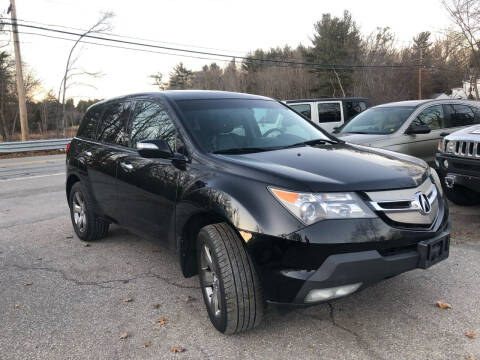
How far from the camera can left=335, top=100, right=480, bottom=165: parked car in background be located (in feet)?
23.0

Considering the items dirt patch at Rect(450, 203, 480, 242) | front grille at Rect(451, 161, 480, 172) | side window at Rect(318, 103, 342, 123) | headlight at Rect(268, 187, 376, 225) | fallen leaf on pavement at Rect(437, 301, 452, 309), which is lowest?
fallen leaf on pavement at Rect(437, 301, 452, 309)

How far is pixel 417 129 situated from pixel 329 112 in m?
7.15

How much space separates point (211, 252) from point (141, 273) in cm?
157

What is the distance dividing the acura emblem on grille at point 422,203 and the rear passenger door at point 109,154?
2.69 meters

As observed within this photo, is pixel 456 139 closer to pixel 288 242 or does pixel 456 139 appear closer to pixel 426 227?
pixel 426 227

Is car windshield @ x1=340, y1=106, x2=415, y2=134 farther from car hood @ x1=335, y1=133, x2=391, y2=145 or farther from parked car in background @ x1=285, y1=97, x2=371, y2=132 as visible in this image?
parked car in background @ x1=285, y1=97, x2=371, y2=132

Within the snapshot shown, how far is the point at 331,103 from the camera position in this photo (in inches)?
551

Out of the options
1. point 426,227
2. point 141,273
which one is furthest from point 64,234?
point 426,227

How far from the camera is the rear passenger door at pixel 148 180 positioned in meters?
3.38

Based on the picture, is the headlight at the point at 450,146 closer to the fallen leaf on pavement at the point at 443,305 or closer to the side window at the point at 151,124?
the fallen leaf on pavement at the point at 443,305

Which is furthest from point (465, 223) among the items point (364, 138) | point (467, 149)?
point (364, 138)

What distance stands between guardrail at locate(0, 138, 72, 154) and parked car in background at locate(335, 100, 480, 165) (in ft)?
49.6

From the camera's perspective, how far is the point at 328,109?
13867 mm

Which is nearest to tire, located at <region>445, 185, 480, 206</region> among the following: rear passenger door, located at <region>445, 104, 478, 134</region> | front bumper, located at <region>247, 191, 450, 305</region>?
rear passenger door, located at <region>445, 104, 478, 134</region>
